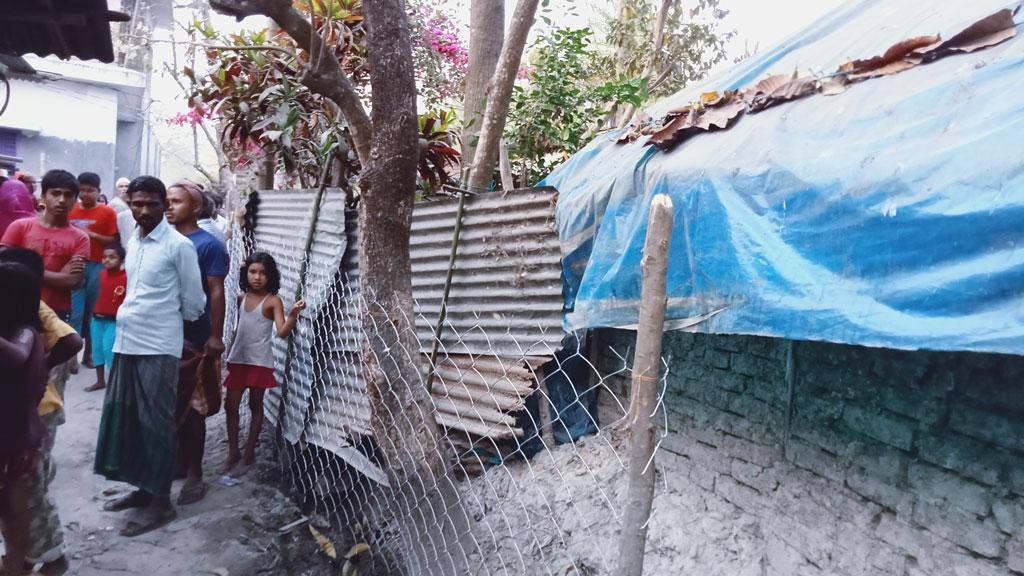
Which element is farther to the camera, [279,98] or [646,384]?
[279,98]

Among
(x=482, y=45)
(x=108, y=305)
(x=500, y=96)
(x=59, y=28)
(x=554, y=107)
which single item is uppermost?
(x=482, y=45)

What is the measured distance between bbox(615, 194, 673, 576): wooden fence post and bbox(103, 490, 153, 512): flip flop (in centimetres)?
329

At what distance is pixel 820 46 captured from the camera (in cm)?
355

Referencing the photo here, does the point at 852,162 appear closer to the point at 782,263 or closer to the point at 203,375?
the point at 782,263

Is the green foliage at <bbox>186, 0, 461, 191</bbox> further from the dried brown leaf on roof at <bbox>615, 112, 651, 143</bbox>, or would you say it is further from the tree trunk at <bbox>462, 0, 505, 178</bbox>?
the dried brown leaf on roof at <bbox>615, 112, 651, 143</bbox>

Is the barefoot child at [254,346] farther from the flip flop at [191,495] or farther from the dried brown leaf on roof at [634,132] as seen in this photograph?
the dried brown leaf on roof at [634,132]

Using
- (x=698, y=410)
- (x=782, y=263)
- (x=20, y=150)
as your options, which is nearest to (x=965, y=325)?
Result: (x=782, y=263)

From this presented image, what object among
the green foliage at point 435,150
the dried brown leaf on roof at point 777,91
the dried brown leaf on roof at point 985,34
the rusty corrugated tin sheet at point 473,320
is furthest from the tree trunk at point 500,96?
the dried brown leaf on roof at point 985,34

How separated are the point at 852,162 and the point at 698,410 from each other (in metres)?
1.67

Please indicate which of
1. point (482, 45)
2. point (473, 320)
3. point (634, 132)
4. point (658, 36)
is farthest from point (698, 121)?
point (658, 36)

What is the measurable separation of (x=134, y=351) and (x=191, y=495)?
3.12ft

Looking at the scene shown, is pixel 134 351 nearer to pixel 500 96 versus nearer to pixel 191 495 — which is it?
pixel 191 495

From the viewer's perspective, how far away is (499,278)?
11.5ft

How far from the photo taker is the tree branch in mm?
2883
